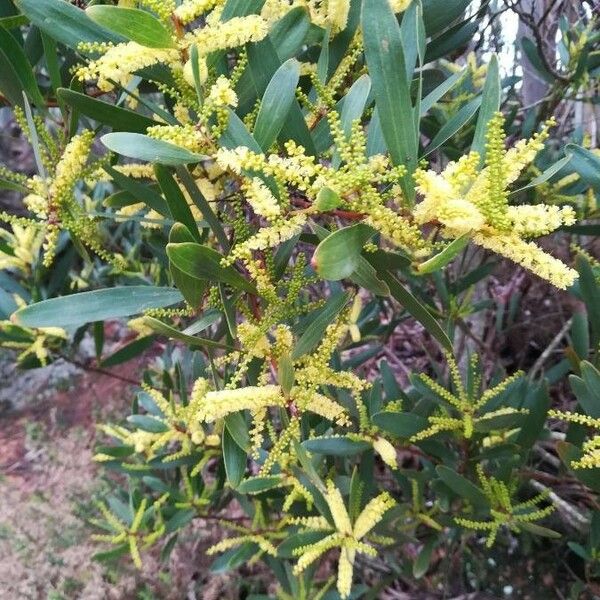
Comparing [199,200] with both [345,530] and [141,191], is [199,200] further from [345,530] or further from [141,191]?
[345,530]

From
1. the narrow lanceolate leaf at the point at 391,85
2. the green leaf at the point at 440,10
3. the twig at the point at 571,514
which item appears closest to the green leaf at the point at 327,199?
the narrow lanceolate leaf at the point at 391,85

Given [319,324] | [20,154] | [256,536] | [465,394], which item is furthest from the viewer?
[20,154]

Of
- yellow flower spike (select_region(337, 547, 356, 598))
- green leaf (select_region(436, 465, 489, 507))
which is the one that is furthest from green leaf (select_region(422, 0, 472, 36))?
yellow flower spike (select_region(337, 547, 356, 598))

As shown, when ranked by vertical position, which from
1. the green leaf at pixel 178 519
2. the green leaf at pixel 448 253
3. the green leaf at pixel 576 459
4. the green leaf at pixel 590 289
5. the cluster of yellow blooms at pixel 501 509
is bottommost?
the green leaf at pixel 178 519

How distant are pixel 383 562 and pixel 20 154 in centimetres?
328

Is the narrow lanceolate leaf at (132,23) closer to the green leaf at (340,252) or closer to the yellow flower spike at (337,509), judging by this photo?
the green leaf at (340,252)

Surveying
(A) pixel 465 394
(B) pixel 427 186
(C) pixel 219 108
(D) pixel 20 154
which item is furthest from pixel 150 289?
(D) pixel 20 154

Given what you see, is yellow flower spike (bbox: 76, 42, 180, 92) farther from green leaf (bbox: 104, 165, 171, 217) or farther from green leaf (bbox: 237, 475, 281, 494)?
green leaf (bbox: 237, 475, 281, 494)

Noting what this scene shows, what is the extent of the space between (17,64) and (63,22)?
0.15 m

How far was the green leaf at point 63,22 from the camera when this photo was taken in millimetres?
657

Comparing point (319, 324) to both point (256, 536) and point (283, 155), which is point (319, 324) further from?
point (256, 536)

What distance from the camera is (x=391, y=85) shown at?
60cm

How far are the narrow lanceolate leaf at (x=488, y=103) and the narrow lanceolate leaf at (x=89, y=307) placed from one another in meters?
0.41

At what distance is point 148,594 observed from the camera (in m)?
2.23
